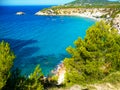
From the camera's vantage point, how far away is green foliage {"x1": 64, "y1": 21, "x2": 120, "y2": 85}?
1230 inches

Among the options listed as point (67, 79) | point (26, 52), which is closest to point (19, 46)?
point (26, 52)

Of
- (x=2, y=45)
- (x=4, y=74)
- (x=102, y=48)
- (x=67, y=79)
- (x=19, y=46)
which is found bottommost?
(x=19, y=46)

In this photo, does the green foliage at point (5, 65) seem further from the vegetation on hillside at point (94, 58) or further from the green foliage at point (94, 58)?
the green foliage at point (94, 58)

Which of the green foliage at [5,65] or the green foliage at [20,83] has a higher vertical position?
the green foliage at [5,65]

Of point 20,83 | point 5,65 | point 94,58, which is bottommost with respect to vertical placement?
point 94,58

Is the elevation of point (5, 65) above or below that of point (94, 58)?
above

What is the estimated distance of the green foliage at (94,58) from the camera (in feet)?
102

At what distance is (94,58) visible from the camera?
1259 inches

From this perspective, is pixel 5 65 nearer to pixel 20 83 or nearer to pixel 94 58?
pixel 20 83

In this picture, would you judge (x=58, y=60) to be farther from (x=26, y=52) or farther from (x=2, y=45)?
(x=2, y=45)

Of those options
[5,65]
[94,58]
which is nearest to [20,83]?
[5,65]

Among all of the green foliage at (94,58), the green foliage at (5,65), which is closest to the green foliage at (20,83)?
Result: the green foliage at (5,65)

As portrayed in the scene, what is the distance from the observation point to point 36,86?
19703 mm

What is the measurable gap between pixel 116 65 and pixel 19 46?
2487 inches
